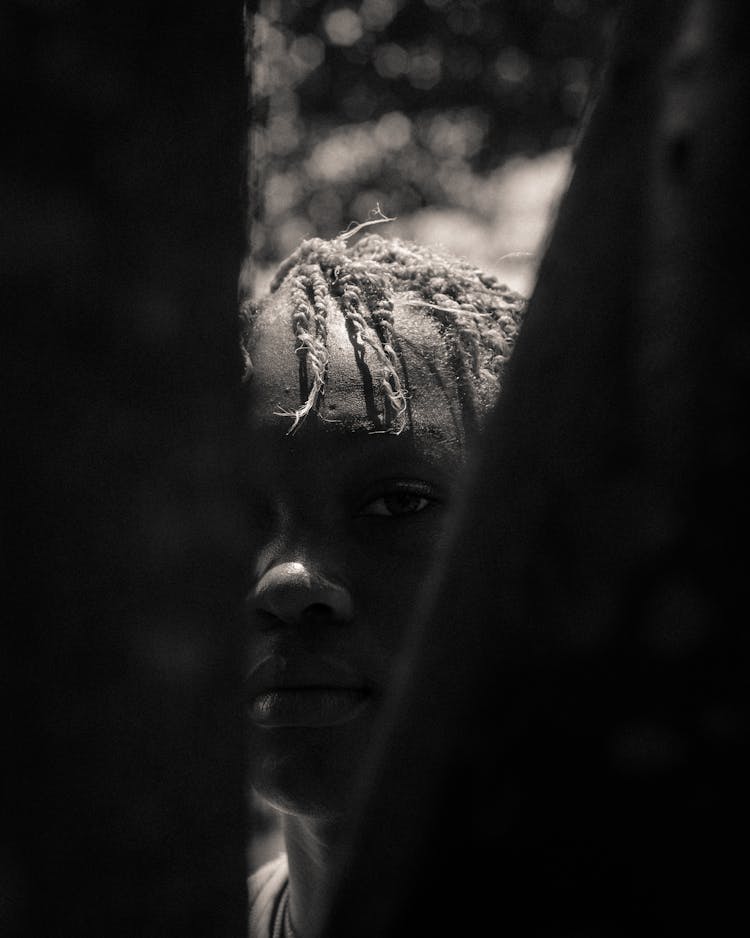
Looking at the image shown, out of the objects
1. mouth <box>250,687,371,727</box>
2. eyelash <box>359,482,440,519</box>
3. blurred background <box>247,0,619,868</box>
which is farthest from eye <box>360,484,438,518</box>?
blurred background <box>247,0,619,868</box>

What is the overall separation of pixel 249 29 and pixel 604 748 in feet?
1.18

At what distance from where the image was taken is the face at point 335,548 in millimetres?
1382

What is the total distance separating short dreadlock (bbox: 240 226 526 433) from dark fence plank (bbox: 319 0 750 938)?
109cm

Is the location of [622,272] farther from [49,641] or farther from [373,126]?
[373,126]

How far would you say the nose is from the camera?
1354 mm

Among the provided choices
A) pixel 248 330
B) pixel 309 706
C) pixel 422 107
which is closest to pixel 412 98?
pixel 422 107

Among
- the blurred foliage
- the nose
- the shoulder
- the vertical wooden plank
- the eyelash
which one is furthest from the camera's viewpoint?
the blurred foliage

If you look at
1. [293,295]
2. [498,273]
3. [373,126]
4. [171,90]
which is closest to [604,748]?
[171,90]

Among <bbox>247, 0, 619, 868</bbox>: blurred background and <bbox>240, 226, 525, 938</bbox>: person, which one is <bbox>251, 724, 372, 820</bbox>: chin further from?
<bbox>247, 0, 619, 868</bbox>: blurred background

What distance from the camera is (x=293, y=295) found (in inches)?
65.8

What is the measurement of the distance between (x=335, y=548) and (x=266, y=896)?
3.07 feet

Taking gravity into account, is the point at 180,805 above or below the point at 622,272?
below

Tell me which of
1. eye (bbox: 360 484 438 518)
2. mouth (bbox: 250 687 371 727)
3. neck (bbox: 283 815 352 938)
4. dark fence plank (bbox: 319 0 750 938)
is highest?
dark fence plank (bbox: 319 0 750 938)

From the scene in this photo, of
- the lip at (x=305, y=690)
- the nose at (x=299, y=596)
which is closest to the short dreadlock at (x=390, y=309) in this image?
the nose at (x=299, y=596)
